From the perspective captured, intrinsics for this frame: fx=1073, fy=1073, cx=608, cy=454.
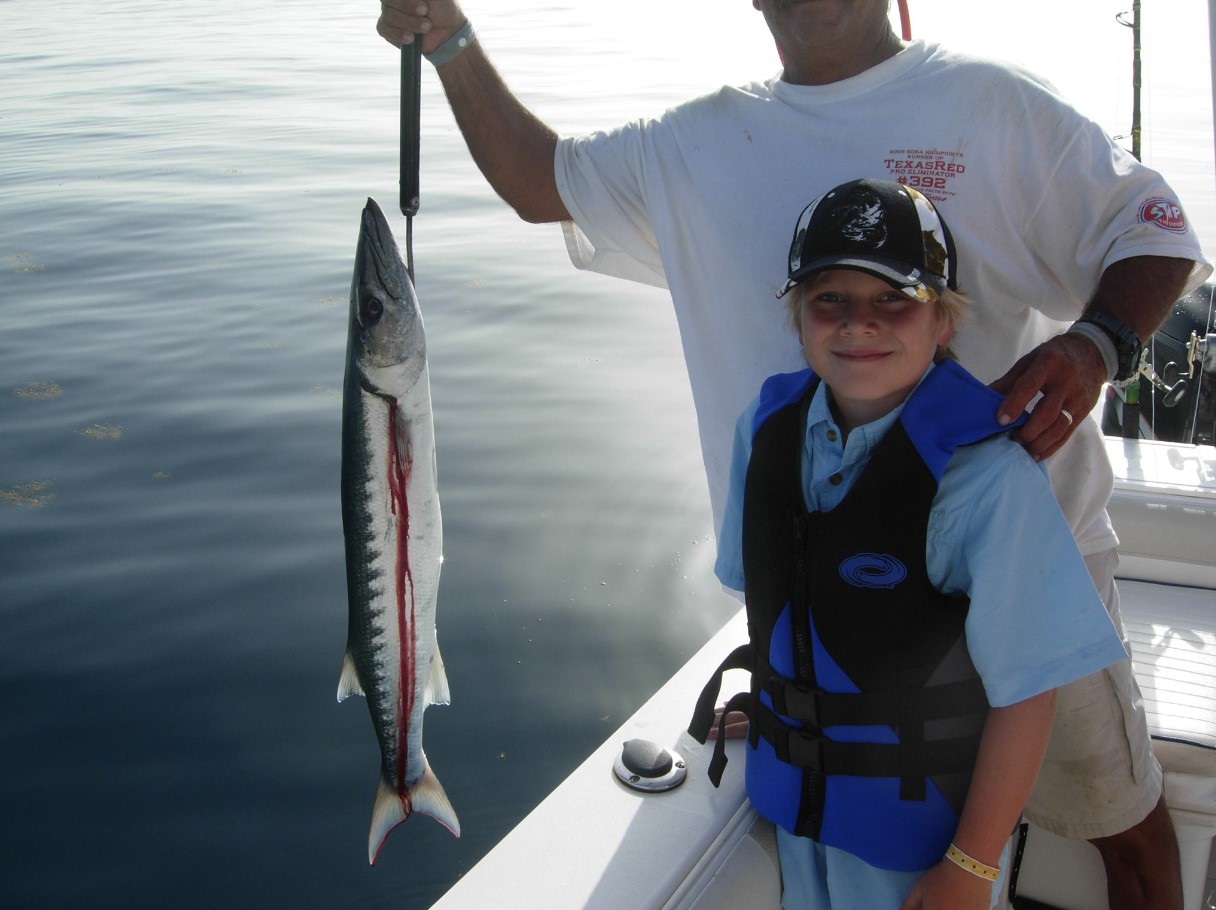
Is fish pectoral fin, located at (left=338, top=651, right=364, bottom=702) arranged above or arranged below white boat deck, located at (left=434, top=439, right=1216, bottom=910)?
above

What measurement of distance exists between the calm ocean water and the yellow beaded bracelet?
2211 mm

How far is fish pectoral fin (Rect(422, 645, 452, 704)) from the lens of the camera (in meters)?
2.12

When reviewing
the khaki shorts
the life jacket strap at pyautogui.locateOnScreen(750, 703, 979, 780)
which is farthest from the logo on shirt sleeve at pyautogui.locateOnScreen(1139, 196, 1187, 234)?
the life jacket strap at pyautogui.locateOnScreen(750, 703, 979, 780)

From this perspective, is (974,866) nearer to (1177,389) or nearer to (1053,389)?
(1053,389)

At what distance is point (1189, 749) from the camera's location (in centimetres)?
255

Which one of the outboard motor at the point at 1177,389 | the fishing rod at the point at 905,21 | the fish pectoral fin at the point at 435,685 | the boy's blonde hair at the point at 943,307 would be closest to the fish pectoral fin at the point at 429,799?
the fish pectoral fin at the point at 435,685

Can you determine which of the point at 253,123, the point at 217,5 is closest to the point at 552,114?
the point at 253,123

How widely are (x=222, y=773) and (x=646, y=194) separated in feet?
8.77

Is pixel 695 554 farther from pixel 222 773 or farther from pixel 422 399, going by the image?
pixel 422 399

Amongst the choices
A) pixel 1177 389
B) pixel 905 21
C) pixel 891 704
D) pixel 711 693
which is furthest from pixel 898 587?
pixel 1177 389

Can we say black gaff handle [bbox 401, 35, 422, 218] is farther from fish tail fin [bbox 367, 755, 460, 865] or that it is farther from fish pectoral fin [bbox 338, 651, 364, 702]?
fish tail fin [bbox 367, 755, 460, 865]

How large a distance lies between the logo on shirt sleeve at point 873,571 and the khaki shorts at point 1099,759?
0.57 meters

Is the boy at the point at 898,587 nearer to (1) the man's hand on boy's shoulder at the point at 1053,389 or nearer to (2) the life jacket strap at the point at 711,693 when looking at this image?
(1) the man's hand on boy's shoulder at the point at 1053,389

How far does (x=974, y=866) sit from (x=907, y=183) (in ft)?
4.68
